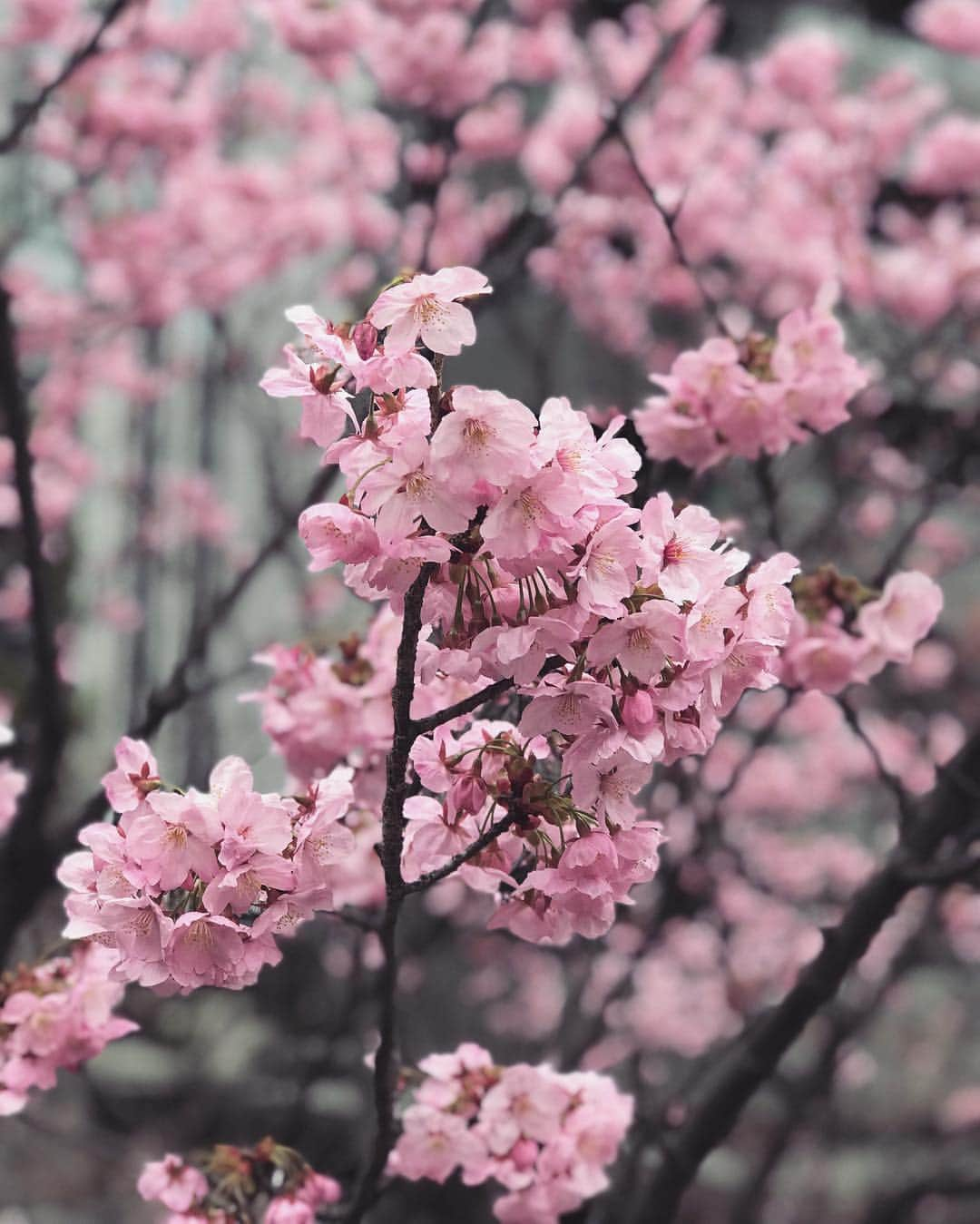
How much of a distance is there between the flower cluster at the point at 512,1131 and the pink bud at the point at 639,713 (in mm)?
458

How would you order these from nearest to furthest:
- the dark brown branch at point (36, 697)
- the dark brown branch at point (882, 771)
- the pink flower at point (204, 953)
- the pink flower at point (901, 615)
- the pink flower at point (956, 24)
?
the pink flower at point (204, 953), the pink flower at point (901, 615), the dark brown branch at point (882, 771), the dark brown branch at point (36, 697), the pink flower at point (956, 24)

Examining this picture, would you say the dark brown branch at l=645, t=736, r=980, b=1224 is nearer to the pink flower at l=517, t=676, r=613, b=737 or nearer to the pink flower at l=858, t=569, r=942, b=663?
the pink flower at l=858, t=569, r=942, b=663

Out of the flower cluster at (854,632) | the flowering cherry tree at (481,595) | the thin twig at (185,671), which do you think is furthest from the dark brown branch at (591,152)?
the flower cluster at (854,632)

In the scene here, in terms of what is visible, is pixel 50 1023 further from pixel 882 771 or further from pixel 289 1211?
pixel 882 771

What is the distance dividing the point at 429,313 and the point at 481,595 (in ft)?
0.56

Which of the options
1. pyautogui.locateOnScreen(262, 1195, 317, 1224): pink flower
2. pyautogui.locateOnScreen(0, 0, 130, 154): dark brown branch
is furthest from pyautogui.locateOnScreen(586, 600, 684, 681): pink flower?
pyautogui.locateOnScreen(0, 0, 130, 154): dark brown branch

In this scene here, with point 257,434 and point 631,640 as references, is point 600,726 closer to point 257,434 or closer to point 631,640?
point 631,640

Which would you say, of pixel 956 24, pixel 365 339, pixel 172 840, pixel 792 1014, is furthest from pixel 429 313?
pixel 956 24

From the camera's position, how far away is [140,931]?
0.71 m

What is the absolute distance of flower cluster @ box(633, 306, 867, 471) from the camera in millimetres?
1133

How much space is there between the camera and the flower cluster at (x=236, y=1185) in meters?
0.97

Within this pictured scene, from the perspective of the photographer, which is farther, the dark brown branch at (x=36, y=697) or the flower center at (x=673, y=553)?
the dark brown branch at (x=36, y=697)

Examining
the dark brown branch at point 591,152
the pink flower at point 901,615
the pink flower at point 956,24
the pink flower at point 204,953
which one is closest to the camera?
the pink flower at point 204,953

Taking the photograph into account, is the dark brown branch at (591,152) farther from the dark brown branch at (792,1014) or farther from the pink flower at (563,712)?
the pink flower at (563,712)
